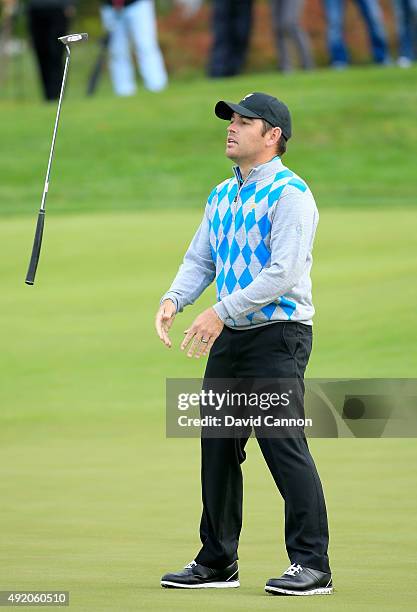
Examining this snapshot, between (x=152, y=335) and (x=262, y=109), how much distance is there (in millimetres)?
6569

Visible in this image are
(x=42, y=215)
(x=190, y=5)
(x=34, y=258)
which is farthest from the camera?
(x=190, y=5)

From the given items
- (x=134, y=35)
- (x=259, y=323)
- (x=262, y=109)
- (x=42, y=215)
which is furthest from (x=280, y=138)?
(x=134, y=35)

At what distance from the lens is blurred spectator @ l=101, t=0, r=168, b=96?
21094 millimetres

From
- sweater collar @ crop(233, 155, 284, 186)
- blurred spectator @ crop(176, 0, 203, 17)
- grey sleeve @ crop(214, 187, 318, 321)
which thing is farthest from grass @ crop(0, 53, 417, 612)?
blurred spectator @ crop(176, 0, 203, 17)

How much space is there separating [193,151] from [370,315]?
20.3 ft

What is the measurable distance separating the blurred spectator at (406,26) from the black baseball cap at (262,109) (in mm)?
15213

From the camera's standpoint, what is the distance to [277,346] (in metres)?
6.05

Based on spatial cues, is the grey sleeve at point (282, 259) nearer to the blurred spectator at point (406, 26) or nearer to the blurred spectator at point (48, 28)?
the blurred spectator at point (48, 28)

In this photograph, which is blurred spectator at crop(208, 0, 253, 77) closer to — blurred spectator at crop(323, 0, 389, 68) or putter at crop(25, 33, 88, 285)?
blurred spectator at crop(323, 0, 389, 68)

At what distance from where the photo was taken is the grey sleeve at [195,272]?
20.9ft

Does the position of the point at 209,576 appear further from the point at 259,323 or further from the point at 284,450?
the point at 259,323

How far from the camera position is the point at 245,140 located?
20.3 ft

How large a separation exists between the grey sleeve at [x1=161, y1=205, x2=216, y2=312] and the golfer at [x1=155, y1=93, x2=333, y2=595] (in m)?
0.05

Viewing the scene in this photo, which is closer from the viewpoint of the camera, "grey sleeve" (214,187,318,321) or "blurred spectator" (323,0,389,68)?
"grey sleeve" (214,187,318,321)
